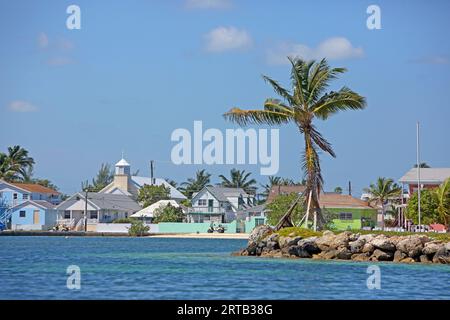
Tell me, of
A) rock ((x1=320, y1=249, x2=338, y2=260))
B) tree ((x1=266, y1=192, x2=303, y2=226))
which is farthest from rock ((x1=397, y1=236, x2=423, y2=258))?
tree ((x1=266, y1=192, x2=303, y2=226))

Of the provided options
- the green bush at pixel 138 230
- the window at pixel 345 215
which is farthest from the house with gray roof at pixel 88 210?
the window at pixel 345 215

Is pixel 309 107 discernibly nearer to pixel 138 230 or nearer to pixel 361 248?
pixel 361 248

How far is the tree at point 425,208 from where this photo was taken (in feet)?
204

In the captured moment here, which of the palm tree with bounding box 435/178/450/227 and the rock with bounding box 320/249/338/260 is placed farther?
the palm tree with bounding box 435/178/450/227

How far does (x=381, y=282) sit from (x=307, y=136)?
1375cm

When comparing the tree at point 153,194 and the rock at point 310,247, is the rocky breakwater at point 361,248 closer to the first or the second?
the rock at point 310,247

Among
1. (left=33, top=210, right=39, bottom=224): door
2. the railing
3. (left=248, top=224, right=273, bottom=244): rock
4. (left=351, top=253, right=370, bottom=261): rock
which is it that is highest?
the railing

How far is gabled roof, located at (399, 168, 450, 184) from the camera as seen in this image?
7912cm

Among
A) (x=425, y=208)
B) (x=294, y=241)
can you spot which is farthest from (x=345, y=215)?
(x=294, y=241)

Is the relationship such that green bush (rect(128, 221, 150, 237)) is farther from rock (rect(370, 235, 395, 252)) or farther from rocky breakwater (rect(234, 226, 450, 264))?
rock (rect(370, 235, 395, 252))

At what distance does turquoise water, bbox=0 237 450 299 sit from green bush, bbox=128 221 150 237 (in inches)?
2024

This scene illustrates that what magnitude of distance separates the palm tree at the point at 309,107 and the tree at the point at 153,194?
234 feet

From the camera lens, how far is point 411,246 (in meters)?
37.1

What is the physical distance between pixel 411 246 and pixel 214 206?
7007 cm
